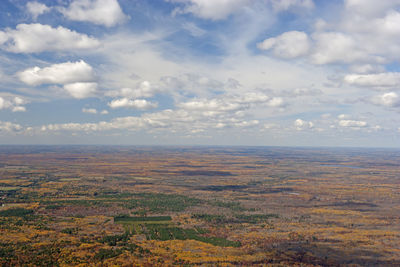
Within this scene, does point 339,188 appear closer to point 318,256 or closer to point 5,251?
point 318,256

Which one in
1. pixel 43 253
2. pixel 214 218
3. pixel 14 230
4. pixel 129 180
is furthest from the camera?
pixel 129 180

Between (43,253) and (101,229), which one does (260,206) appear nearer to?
(101,229)

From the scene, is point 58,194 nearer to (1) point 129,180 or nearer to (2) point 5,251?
(1) point 129,180

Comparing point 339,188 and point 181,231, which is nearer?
point 181,231

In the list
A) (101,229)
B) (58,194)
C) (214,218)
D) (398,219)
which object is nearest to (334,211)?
(398,219)

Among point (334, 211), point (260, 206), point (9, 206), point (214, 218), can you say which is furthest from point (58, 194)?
point (334, 211)

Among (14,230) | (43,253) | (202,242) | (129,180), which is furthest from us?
(129,180)

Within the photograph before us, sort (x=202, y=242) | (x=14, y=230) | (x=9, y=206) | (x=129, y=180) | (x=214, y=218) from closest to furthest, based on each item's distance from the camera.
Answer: (x=202, y=242) → (x=14, y=230) → (x=214, y=218) → (x=9, y=206) → (x=129, y=180)

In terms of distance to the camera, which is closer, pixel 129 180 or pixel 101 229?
pixel 101 229

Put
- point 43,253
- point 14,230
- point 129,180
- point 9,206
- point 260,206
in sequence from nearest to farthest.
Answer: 1. point 43,253
2. point 14,230
3. point 9,206
4. point 260,206
5. point 129,180
